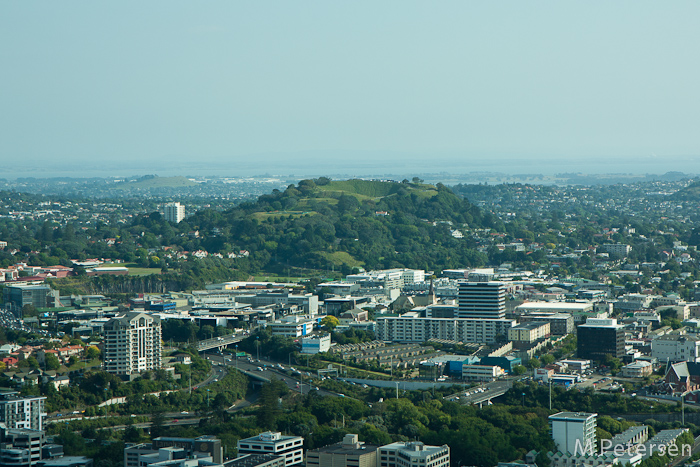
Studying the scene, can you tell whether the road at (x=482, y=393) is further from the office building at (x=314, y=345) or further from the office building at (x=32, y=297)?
the office building at (x=32, y=297)

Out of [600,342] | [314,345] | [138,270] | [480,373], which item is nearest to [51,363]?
[314,345]

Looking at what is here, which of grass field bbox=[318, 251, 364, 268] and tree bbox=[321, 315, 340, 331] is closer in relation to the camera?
tree bbox=[321, 315, 340, 331]

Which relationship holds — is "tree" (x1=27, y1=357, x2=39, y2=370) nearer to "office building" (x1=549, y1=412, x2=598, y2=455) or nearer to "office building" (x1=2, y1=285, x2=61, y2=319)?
"office building" (x1=2, y1=285, x2=61, y2=319)

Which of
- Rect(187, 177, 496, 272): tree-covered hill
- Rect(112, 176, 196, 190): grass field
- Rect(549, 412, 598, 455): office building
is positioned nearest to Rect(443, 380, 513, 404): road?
Rect(549, 412, 598, 455): office building

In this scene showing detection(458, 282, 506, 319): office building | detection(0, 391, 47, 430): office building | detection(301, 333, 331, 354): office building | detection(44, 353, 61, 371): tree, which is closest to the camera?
detection(0, 391, 47, 430): office building

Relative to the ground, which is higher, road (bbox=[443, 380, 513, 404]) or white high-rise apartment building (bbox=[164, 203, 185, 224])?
white high-rise apartment building (bbox=[164, 203, 185, 224])

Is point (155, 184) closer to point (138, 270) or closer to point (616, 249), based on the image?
point (616, 249)

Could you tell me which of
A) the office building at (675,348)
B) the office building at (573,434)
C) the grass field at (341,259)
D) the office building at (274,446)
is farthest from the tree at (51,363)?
the grass field at (341,259)
